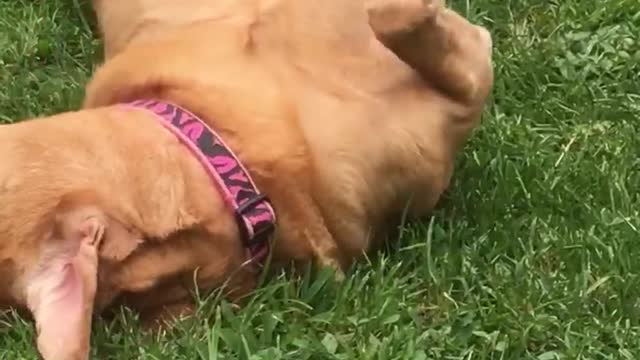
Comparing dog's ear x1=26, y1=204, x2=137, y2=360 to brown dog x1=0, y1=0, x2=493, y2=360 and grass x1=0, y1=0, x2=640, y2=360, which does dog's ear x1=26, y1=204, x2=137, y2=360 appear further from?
grass x1=0, y1=0, x2=640, y2=360

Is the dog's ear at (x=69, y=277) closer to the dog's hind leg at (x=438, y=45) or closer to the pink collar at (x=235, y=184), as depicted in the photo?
the pink collar at (x=235, y=184)

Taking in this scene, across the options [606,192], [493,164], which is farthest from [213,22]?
[606,192]

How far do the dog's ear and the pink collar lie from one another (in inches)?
8.5

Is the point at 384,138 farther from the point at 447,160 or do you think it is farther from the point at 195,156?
the point at 195,156

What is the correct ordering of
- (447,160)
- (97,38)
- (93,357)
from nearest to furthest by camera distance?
1. (93,357)
2. (447,160)
3. (97,38)

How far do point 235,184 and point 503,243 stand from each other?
0.62 meters

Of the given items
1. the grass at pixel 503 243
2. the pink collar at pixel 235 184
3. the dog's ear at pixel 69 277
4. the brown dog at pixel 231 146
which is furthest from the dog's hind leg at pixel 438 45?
the dog's ear at pixel 69 277

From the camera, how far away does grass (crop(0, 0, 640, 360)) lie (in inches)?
114

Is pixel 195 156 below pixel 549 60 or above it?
above

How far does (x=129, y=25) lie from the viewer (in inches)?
144

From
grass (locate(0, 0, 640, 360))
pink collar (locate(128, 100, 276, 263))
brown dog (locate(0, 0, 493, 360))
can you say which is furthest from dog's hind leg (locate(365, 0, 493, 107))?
pink collar (locate(128, 100, 276, 263))

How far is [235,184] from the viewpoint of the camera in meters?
2.93

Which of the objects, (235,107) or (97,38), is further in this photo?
(97,38)

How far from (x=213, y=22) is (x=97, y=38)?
83 centimetres
